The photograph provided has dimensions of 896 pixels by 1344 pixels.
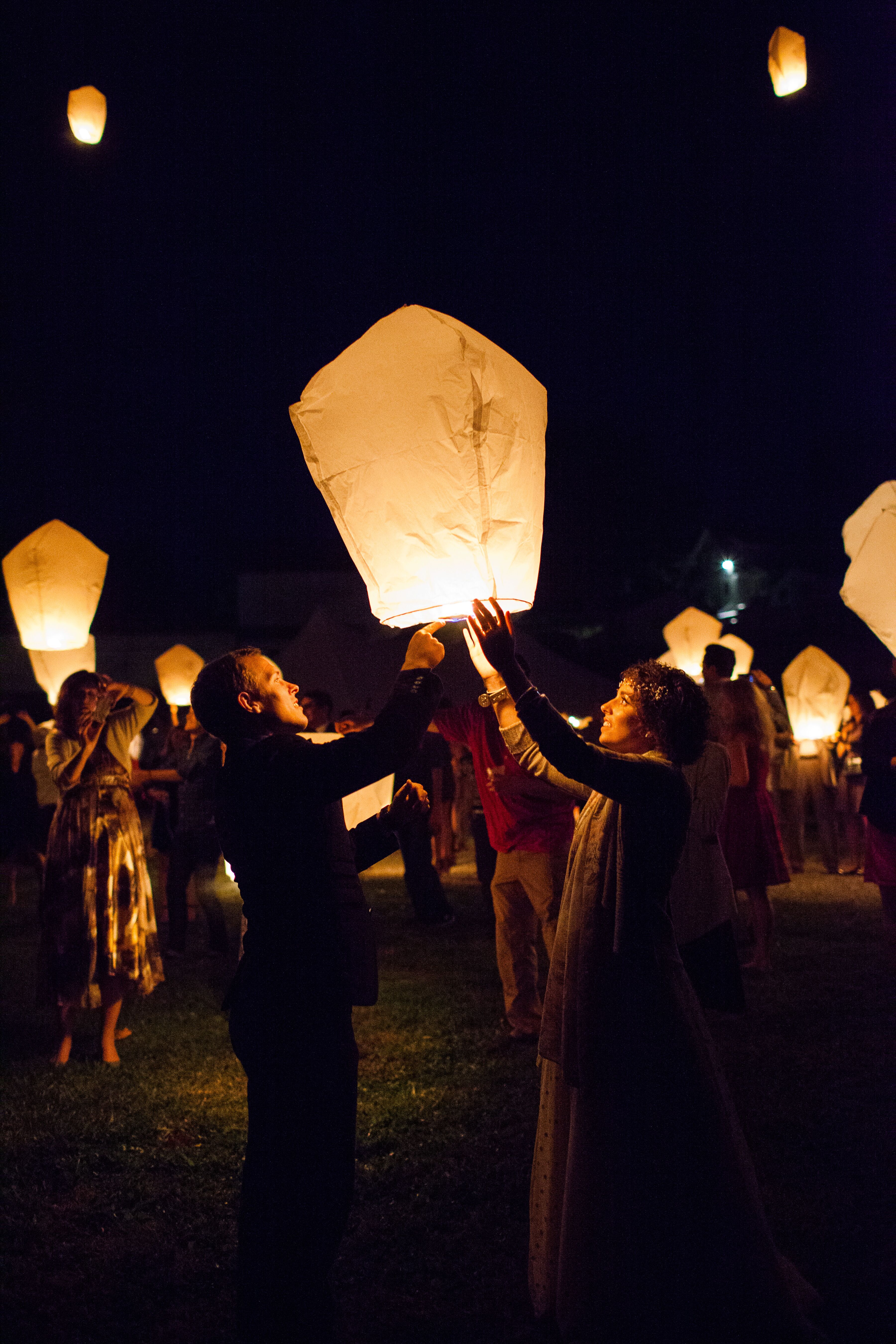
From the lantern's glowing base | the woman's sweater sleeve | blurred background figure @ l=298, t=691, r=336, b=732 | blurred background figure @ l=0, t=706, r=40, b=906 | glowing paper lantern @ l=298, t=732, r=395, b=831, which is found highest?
the lantern's glowing base

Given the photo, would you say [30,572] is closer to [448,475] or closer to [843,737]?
[448,475]

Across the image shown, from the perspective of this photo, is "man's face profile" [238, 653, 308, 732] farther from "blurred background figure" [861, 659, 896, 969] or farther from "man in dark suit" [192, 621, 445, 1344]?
"blurred background figure" [861, 659, 896, 969]

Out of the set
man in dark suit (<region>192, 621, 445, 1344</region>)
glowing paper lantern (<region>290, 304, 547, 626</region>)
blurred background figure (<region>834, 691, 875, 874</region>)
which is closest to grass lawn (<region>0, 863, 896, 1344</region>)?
man in dark suit (<region>192, 621, 445, 1344</region>)

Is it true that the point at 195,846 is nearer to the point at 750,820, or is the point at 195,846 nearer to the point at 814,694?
the point at 750,820

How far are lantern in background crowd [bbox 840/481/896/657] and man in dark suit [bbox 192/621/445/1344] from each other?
2.31 meters

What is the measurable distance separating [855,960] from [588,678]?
9011 mm

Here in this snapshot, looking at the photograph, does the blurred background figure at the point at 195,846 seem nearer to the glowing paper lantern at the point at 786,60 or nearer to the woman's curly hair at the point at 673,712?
the woman's curly hair at the point at 673,712

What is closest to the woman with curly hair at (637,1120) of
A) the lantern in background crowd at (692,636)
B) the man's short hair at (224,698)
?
the man's short hair at (224,698)

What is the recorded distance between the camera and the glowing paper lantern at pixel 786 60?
579cm

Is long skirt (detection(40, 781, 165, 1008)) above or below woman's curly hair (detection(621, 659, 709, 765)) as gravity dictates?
below

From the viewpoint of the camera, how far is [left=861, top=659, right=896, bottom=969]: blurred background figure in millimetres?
4852

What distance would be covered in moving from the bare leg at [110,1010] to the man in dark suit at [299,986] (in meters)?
2.92

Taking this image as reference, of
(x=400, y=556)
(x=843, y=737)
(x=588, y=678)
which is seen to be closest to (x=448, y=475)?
(x=400, y=556)

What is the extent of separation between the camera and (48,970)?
4.78m
